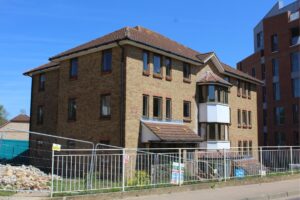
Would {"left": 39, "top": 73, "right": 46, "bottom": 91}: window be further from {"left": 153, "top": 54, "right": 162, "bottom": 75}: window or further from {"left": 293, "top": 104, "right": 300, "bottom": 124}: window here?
{"left": 293, "top": 104, "right": 300, "bottom": 124}: window

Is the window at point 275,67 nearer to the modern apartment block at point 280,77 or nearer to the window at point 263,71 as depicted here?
the modern apartment block at point 280,77

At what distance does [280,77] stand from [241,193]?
3779 centimetres

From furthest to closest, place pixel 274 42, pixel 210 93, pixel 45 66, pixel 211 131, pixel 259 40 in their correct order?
pixel 259 40
pixel 274 42
pixel 45 66
pixel 211 131
pixel 210 93

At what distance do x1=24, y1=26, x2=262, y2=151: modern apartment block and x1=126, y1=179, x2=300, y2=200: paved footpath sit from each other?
4.08 meters

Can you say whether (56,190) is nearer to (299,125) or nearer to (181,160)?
(181,160)

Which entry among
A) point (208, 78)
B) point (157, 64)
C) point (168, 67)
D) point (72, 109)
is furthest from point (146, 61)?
point (208, 78)

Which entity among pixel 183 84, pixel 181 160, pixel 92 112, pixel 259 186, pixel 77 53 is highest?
pixel 77 53

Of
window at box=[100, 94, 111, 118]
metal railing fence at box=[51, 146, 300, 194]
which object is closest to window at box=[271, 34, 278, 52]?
metal railing fence at box=[51, 146, 300, 194]

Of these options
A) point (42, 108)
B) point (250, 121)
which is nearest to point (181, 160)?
point (42, 108)

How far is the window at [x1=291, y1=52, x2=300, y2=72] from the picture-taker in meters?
48.0

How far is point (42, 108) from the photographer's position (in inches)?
1251

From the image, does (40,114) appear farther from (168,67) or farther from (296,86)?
(296,86)

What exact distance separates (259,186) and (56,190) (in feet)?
29.9

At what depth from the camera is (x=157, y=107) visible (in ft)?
82.6
